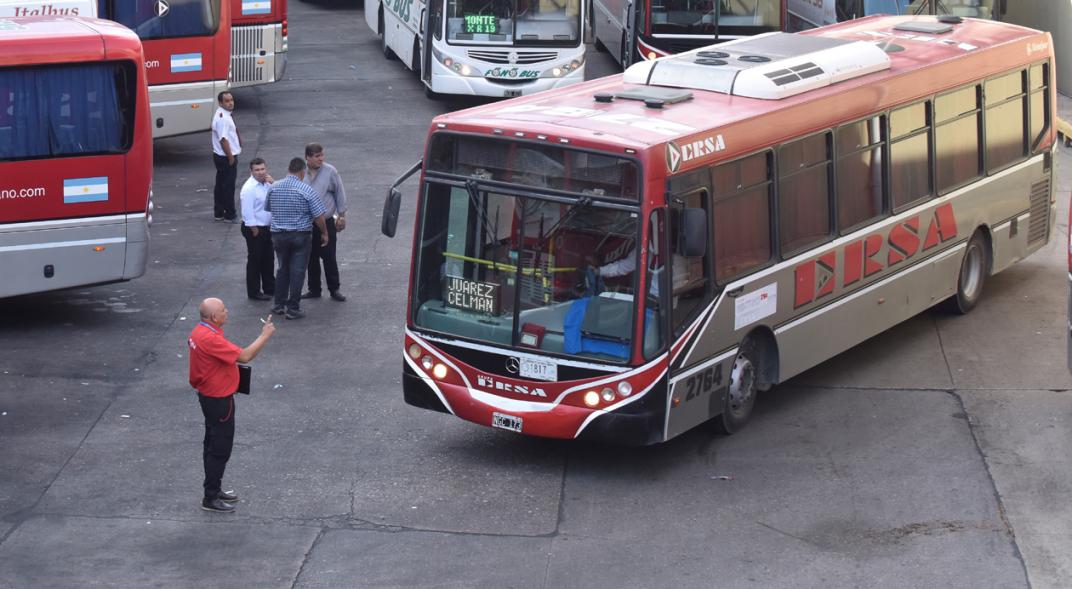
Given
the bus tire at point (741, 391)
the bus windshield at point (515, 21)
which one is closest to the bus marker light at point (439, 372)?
the bus tire at point (741, 391)

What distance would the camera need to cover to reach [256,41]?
2731cm

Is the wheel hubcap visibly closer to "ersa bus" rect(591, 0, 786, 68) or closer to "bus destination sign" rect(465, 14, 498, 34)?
"ersa bus" rect(591, 0, 786, 68)

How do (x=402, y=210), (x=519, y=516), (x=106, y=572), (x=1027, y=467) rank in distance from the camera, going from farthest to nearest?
(x=402, y=210) → (x=1027, y=467) → (x=519, y=516) → (x=106, y=572)

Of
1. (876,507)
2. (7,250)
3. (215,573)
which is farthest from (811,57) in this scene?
(7,250)

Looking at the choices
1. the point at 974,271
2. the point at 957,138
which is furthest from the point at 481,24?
the point at 957,138

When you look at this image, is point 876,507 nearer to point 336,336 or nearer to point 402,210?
point 336,336

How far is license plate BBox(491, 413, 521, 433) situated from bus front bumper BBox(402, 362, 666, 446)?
17 mm

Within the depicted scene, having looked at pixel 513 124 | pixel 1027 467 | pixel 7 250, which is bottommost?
pixel 1027 467

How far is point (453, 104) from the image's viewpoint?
29.2m

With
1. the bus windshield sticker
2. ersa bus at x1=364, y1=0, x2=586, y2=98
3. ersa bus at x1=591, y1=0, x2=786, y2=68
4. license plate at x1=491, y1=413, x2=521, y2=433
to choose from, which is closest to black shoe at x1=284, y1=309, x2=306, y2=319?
license plate at x1=491, y1=413, x2=521, y2=433

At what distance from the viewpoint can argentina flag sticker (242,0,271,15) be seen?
26.8 metres

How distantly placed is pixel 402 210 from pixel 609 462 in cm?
967

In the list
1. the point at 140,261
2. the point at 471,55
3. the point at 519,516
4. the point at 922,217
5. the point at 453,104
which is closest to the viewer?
the point at 519,516

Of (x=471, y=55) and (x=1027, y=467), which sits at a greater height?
(x=471, y=55)
